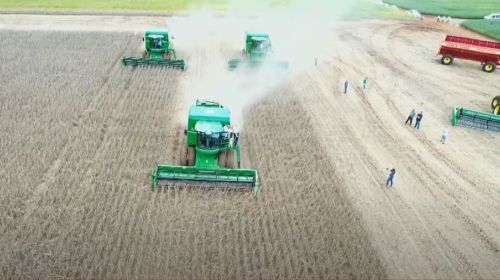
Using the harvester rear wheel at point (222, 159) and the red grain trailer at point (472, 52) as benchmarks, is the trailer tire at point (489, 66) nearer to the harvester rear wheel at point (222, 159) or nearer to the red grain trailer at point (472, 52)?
the red grain trailer at point (472, 52)

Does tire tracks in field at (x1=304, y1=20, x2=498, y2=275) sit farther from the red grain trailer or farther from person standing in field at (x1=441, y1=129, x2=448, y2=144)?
the red grain trailer

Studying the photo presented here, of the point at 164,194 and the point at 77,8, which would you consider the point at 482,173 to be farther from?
the point at 77,8

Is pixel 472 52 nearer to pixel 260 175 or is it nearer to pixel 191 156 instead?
pixel 260 175

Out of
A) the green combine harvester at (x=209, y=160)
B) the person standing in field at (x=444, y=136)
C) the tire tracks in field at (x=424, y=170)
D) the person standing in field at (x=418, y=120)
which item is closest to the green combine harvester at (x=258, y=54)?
the tire tracks in field at (x=424, y=170)

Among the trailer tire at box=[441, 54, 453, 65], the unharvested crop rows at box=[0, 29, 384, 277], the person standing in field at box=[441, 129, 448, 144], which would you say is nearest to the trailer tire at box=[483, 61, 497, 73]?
the trailer tire at box=[441, 54, 453, 65]

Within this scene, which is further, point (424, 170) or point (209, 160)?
point (424, 170)

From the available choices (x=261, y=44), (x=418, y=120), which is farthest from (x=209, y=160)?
(x=261, y=44)

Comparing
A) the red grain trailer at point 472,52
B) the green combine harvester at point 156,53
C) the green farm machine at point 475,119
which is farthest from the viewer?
the red grain trailer at point 472,52
